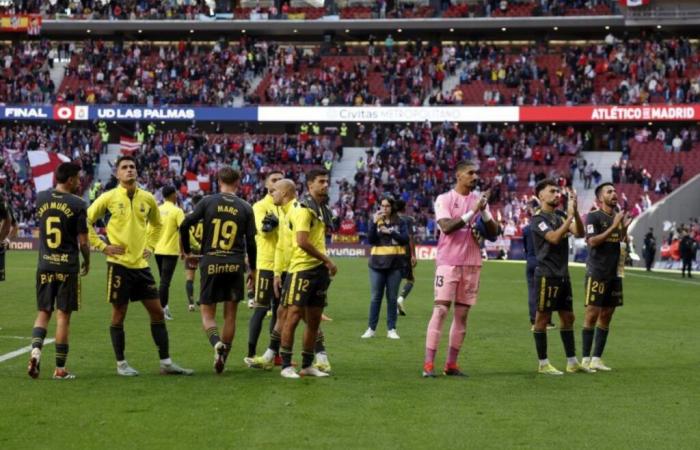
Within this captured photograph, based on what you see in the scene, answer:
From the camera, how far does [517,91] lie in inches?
2468

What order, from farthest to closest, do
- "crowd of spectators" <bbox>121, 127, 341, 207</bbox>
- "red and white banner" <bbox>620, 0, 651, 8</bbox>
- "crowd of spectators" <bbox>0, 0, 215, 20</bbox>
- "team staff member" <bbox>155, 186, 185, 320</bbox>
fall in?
"crowd of spectators" <bbox>0, 0, 215, 20</bbox>
"red and white banner" <bbox>620, 0, 651, 8</bbox>
"crowd of spectators" <bbox>121, 127, 341, 207</bbox>
"team staff member" <bbox>155, 186, 185, 320</bbox>

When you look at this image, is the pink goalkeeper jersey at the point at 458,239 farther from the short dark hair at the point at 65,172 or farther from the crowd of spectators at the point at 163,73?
the crowd of spectators at the point at 163,73

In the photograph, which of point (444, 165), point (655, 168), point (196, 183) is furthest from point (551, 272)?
point (655, 168)

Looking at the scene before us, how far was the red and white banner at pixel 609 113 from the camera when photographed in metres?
58.6

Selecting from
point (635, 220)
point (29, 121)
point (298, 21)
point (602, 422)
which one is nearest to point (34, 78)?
point (29, 121)

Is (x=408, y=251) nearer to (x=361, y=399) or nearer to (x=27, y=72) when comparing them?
(x=361, y=399)

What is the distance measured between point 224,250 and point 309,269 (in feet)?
3.22

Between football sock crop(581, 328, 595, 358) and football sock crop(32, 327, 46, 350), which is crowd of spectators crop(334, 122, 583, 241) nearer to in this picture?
football sock crop(581, 328, 595, 358)

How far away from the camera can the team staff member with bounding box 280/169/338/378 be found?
11.5 meters

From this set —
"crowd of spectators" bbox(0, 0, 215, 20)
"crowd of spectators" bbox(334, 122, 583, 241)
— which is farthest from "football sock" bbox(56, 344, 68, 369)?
"crowd of spectators" bbox(0, 0, 215, 20)

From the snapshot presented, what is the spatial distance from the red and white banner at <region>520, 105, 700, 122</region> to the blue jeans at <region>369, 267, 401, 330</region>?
4491cm

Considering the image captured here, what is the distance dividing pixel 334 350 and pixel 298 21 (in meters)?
54.1

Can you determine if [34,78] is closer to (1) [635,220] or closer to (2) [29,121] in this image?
(2) [29,121]

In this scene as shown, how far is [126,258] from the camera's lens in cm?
1171
